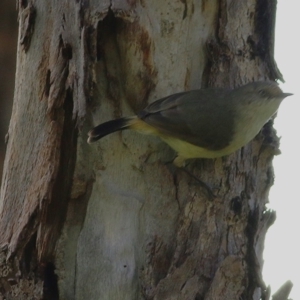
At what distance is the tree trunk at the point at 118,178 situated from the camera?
248 cm

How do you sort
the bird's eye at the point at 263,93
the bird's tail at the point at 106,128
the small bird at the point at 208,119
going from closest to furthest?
1. the bird's tail at the point at 106,128
2. the small bird at the point at 208,119
3. the bird's eye at the point at 263,93

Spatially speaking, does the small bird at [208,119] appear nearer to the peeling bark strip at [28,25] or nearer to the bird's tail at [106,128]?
the bird's tail at [106,128]

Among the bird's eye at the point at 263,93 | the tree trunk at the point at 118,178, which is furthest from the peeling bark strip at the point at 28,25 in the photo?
the bird's eye at the point at 263,93

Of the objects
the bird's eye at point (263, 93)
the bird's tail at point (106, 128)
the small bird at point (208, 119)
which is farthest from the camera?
the bird's eye at point (263, 93)

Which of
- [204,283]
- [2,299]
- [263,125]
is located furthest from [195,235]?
[2,299]

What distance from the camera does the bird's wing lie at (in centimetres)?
259

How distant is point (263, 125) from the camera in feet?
9.15

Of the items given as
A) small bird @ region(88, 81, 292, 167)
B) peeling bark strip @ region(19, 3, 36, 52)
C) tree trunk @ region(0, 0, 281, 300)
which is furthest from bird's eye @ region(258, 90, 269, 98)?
peeling bark strip @ region(19, 3, 36, 52)

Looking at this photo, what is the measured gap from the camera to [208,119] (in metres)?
2.74

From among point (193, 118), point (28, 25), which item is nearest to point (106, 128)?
point (193, 118)

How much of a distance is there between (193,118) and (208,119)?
68 millimetres

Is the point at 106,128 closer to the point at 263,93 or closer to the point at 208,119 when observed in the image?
the point at 208,119

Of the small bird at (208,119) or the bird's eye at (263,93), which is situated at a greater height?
the bird's eye at (263,93)

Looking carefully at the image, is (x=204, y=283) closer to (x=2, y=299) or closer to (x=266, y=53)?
(x=2, y=299)
